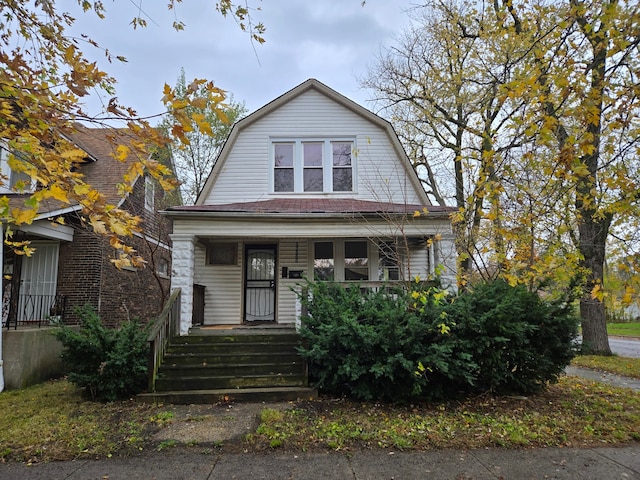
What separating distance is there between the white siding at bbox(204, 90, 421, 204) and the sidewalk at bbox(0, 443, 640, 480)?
748cm

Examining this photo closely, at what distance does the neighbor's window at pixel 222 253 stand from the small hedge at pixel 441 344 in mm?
4527

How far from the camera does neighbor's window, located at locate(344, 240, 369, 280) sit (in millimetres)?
10570

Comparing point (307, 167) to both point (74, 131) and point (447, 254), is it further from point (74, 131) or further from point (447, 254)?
point (74, 131)

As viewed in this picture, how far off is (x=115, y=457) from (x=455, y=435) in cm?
399

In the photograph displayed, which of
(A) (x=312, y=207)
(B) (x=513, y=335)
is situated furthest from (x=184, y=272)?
(B) (x=513, y=335)

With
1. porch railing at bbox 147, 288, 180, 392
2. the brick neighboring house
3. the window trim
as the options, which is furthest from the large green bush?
the brick neighboring house

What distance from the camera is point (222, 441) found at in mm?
4680

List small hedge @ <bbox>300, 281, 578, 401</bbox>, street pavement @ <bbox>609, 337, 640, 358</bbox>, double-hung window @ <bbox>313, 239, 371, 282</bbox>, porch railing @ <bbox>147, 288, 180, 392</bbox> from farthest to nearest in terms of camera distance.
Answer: street pavement @ <bbox>609, 337, 640, 358</bbox>, double-hung window @ <bbox>313, 239, 371, 282</bbox>, porch railing @ <bbox>147, 288, 180, 392</bbox>, small hedge @ <bbox>300, 281, 578, 401</bbox>

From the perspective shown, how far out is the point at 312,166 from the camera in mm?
11391

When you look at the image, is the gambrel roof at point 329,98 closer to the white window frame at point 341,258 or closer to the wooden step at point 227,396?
the white window frame at point 341,258

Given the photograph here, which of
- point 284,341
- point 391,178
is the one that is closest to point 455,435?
point 284,341

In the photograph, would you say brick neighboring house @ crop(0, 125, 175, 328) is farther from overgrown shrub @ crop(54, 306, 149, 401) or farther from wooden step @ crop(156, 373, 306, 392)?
wooden step @ crop(156, 373, 306, 392)

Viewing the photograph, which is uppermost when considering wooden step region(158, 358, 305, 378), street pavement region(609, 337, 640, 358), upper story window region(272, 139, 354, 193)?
upper story window region(272, 139, 354, 193)

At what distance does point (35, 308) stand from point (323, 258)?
7436 millimetres
